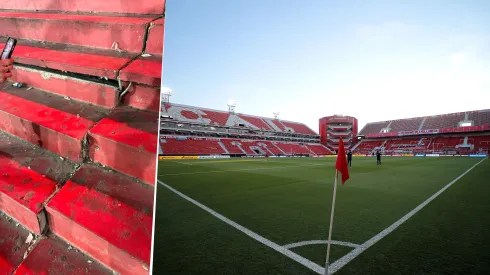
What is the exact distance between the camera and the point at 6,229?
1.24 meters

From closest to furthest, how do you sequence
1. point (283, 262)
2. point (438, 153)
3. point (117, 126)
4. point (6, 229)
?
1. point (6, 229)
2. point (117, 126)
3. point (283, 262)
4. point (438, 153)

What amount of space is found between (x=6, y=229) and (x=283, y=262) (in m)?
2.25

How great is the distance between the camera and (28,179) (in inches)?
54.7

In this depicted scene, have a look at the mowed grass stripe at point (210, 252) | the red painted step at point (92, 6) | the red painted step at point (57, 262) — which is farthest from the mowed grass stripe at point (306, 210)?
the red painted step at point (92, 6)

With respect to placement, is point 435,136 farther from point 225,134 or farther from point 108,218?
point 108,218

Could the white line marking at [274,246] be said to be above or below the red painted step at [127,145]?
below

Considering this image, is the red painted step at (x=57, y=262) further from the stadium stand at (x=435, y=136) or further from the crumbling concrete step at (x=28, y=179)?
the stadium stand at (x=435, y=136)

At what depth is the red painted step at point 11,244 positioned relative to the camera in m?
1.06

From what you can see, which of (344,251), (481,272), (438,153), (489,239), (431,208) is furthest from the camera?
(438,153)

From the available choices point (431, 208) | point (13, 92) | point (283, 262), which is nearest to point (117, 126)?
point (13, 92)

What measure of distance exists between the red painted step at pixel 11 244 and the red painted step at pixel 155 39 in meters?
1.51

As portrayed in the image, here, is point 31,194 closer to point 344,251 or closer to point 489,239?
point 344,251

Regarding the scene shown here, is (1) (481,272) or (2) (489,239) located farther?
(2) (489,239)

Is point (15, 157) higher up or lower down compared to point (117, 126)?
lower down
